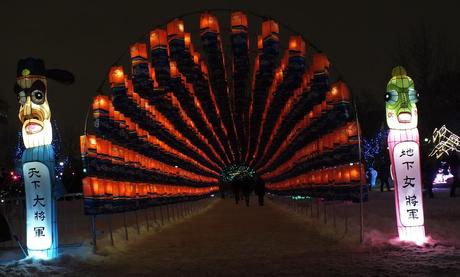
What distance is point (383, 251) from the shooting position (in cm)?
1044

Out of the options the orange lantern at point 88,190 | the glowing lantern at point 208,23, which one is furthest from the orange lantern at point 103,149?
the glowing lantern at point 208,23

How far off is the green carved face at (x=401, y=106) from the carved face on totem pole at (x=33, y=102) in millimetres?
5580

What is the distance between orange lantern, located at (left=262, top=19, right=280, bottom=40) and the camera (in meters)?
15.7

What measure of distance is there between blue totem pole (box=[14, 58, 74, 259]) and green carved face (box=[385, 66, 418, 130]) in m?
5.59

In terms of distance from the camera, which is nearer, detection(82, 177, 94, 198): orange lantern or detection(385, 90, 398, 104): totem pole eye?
detection(385, 90, 398, 104): totem pole eye

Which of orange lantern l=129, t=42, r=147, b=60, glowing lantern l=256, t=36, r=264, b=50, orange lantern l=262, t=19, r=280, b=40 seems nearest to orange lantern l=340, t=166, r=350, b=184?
orange lantern l=262, t=19, r=280, b=40

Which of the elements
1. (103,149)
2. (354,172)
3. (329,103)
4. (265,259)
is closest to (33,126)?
(103,149)

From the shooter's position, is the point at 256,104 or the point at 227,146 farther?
the point at 227,146

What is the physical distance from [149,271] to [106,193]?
4327 millimetres

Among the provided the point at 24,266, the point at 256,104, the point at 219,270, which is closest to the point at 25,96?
the point at 24,266

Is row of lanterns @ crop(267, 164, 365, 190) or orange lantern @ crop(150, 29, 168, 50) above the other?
orange lantern @ crop(150, 29, 168, 50)

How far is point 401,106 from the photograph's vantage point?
1124 centimetres

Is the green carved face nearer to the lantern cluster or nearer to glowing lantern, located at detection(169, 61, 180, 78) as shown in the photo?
the lantern cluster

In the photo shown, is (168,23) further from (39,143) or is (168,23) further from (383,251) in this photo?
(383,251)
